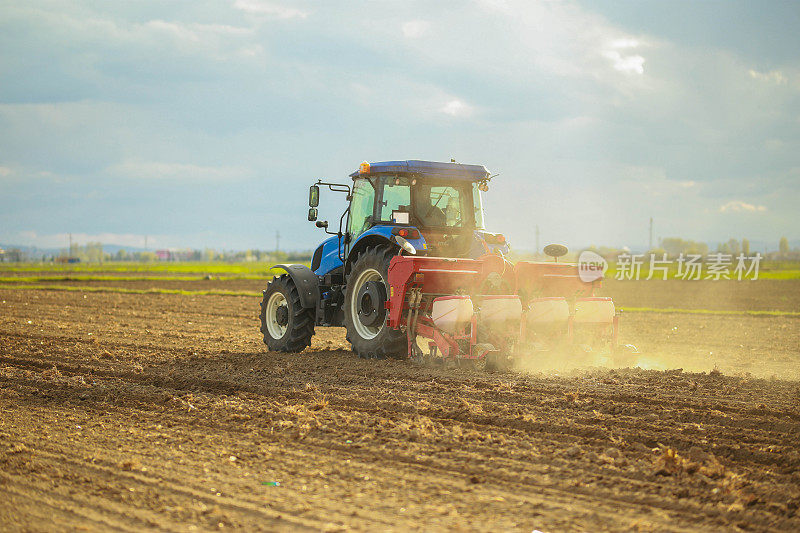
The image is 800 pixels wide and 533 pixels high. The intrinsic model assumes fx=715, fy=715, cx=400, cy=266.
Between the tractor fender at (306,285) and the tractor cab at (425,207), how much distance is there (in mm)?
764

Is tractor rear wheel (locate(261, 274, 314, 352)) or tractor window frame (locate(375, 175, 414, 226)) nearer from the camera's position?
tractor window frame (locate(375, 175, 414, 226))

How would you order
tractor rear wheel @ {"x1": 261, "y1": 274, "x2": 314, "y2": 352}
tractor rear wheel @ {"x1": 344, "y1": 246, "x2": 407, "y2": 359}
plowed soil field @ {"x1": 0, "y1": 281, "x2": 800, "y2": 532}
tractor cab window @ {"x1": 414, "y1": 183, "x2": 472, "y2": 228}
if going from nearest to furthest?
plowed soil field @ {"x1": 0, "y1": 281, "x2": 800, "y2": 532}
tractor rear wheel @ {"x1": 344, "y1": 246, "x2": 407, "y2": 359}
tractor cab window @ {"x1": 414, "y1": 183, "x2": 472, "y2": 228}
tractor rear wheel @ {"x1": 261, "y1": 274, "x2": 314, "y2": 352}

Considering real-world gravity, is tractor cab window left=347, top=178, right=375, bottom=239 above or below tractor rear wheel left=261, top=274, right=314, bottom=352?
above

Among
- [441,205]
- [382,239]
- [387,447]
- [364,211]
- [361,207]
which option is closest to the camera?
[387,447]

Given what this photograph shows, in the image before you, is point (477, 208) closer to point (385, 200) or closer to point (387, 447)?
point (385, 200)

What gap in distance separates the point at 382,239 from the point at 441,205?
1132 mm

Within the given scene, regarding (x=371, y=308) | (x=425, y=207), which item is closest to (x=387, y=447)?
(x=371, y=308)

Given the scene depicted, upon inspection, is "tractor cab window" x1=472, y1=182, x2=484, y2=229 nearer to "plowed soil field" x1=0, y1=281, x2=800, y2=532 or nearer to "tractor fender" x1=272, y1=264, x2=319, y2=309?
"plowed soil field" x1=0, y1=281, x2=800, y2=532

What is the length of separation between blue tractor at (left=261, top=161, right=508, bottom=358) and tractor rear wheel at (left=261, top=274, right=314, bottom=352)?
19 mm

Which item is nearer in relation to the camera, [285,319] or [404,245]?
[404,245]

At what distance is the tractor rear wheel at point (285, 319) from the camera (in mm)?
11742

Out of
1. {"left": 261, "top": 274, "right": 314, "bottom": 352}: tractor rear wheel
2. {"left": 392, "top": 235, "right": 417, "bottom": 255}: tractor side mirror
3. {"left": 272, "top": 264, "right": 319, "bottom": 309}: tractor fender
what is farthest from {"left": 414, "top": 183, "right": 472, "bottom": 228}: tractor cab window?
{"left": 261, "top": 274, "right": 314, "bottom": 352}: tractor rear wheel

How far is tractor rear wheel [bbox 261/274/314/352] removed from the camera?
462 inches

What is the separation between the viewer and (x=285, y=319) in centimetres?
1209
